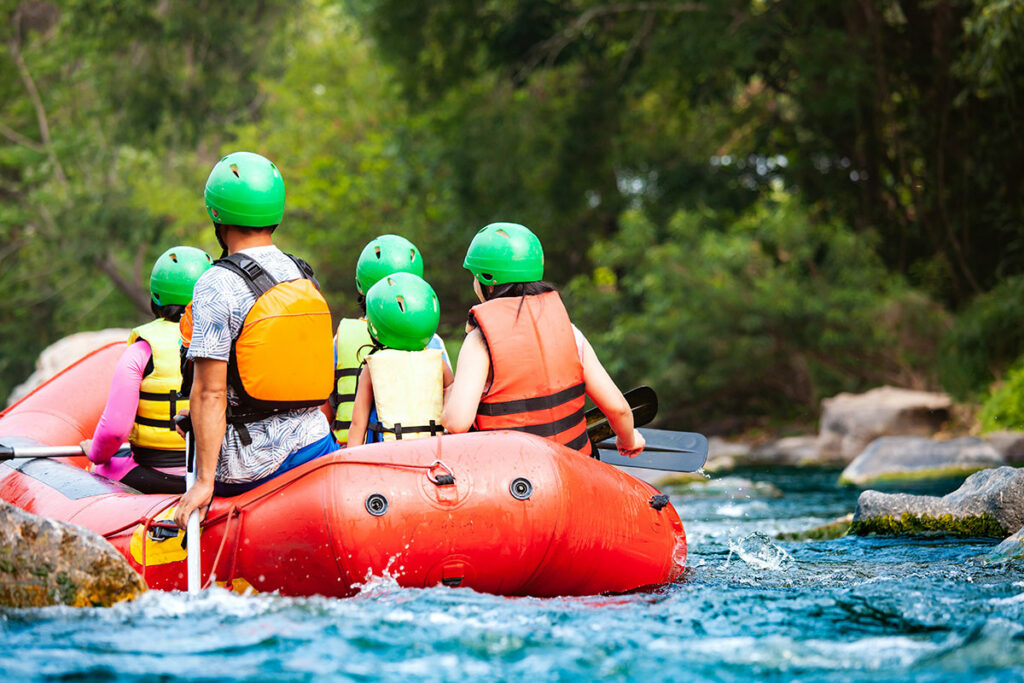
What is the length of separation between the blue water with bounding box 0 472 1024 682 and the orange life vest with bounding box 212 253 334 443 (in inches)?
27.3

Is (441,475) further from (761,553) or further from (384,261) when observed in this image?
(761,553)

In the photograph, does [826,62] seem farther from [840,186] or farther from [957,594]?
[957,594]

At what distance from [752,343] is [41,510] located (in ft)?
38.7

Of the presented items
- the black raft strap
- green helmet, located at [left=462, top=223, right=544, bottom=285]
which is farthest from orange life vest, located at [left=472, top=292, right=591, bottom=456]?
green helmet, located at [left=462, top=223, right=544, bottom=285]

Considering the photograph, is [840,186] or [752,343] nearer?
[752,343]

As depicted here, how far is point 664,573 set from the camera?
4.55m

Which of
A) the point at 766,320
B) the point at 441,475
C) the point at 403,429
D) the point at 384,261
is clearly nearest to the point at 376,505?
the point at 441,475

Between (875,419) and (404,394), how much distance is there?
30.4 ft

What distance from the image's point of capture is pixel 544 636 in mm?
3385

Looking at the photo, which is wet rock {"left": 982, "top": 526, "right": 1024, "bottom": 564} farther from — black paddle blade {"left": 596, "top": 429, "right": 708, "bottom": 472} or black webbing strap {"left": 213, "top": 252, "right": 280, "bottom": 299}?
black webbing strap {"left": 213, "top": 252, "right": 280, "bottom": 299}

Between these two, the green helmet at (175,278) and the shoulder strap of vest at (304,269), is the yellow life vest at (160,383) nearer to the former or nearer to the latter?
the green helmet at (175,278)

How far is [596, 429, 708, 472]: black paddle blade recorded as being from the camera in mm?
5344

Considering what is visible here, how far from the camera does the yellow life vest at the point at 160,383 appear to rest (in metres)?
4.98

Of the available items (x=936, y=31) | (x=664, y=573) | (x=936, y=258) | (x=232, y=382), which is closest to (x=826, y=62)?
(x=936, y=31)
